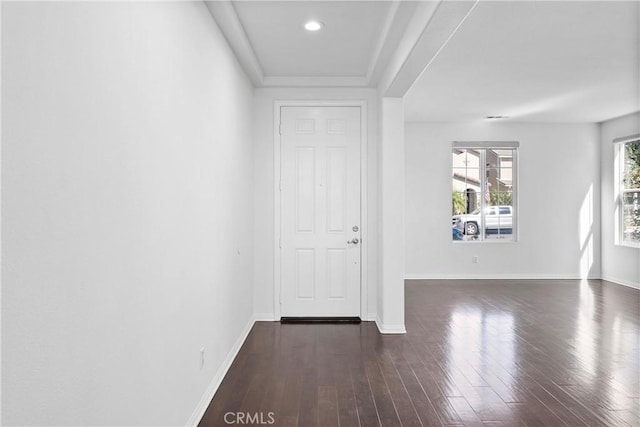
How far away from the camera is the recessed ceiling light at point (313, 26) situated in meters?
3.21

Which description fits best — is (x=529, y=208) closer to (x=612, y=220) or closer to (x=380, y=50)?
(x=612, y=220)

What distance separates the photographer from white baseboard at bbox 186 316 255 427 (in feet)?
A: 8.04

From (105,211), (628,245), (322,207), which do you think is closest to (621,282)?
(628,245)

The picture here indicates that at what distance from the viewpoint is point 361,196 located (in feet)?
15.7

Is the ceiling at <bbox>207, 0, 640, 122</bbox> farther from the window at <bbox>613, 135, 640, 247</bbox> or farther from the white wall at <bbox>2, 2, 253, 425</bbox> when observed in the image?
the window at <bbox>613, 135, 640, 247</bbox>

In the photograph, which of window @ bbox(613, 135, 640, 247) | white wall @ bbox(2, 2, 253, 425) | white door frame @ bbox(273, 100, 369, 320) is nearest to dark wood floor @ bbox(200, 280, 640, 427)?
white door frame @ bbox(273, 100, 369, 320)

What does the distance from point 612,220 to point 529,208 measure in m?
1.35

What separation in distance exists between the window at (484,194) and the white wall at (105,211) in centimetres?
569

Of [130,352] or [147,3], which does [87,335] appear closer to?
[130,352]

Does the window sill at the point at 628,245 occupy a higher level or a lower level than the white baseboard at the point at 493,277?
higher

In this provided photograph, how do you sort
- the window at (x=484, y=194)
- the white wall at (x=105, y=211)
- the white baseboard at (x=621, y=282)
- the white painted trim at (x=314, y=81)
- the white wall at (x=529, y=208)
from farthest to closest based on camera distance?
the window at (x=484, y=194), the white wall at (x=529, y=208), the white baseboard at (x=621, y=282), the white painted trim at (x=314, y=81), the white wall at (x=105, y=211)

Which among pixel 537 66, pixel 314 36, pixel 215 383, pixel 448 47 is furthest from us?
pixel 537 66

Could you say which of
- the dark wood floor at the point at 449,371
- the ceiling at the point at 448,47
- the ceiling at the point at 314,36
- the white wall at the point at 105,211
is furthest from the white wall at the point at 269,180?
the white wall at the point at 105,211

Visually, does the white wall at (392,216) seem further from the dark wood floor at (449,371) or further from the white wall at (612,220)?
the white wall at (612,220)
